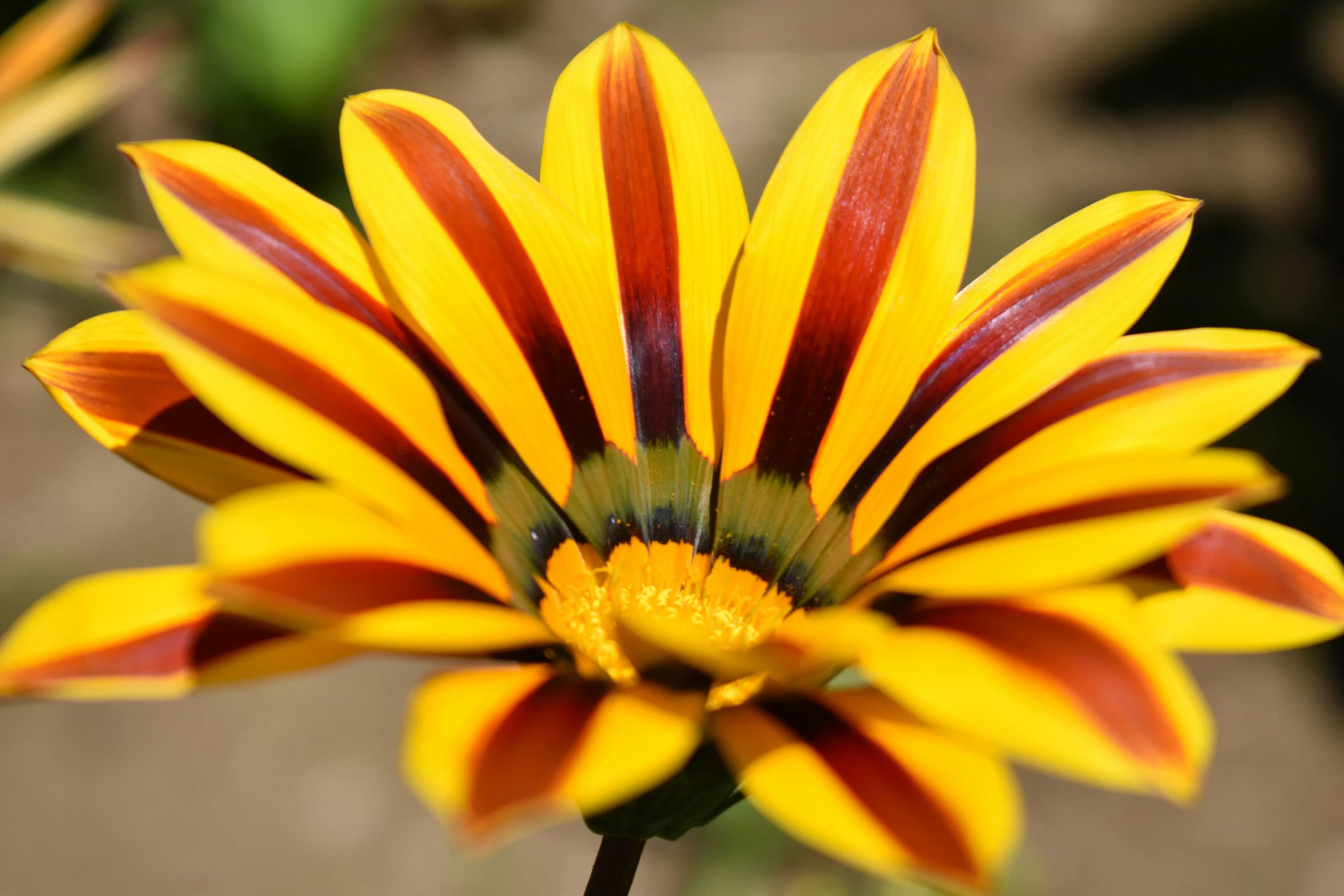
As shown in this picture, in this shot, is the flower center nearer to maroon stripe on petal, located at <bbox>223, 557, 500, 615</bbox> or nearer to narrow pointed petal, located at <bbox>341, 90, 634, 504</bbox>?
narrow pointed petal, located at <bbox>341, 90, 634, 504</bbox>

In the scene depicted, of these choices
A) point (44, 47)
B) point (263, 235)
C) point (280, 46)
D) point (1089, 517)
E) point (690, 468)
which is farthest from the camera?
point (280, 46)

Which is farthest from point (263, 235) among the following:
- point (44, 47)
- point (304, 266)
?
point (44, 47)

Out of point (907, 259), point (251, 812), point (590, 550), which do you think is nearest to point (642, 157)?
point (907, 259)

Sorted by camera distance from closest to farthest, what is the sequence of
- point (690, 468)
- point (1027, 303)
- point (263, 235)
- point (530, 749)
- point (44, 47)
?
point (530, 749) → point (263, 235) → point (1027, 303) → point (690, 468) → point (44, 47)

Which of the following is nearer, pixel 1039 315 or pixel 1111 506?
pixel 1111 506

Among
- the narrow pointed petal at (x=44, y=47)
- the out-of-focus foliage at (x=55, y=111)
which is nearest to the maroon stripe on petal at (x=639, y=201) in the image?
the out-of-focus foliage at (x=55, y=111)

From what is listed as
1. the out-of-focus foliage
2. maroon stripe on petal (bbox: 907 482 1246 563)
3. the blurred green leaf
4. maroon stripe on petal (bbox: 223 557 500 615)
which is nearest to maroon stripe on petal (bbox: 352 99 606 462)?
maroon stripe on petal (bbox: 223 557 500 615)

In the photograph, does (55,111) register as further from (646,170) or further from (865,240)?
(865,240)
